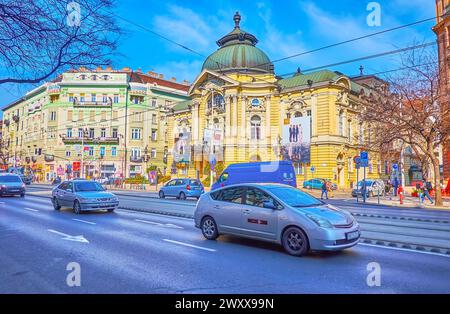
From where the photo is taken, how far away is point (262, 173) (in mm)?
22703

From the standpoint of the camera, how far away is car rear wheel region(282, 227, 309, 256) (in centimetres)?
760

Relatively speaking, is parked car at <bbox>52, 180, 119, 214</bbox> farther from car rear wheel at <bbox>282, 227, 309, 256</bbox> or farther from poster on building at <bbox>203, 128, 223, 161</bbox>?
poster on building at <bbox>203, 128, 223, 161</bbox>

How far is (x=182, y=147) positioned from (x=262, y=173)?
122 ft

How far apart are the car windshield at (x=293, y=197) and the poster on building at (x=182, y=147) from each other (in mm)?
48071

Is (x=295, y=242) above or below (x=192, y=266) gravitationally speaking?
above

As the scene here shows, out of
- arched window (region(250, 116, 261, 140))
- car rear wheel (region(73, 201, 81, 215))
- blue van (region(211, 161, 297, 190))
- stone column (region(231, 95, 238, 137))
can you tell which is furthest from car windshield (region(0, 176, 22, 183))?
arched window (region(250, 116, 261, 140))

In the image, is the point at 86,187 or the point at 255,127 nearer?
the point at 86,187

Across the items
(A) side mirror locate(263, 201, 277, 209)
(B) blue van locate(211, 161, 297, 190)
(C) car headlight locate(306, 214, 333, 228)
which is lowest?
(C) car headlight locate(306, 214, 333, 228)

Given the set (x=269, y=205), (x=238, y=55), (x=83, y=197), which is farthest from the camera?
(x=238, y=55)

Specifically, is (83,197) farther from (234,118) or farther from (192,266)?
(234,118)

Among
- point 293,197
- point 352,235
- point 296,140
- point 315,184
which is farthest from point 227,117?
point 352,235

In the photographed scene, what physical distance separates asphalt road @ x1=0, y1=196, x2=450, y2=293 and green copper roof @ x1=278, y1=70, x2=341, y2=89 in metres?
38.8
